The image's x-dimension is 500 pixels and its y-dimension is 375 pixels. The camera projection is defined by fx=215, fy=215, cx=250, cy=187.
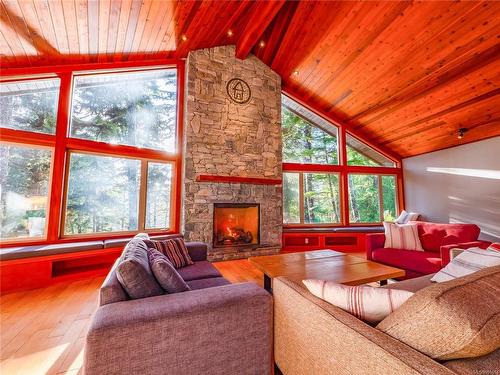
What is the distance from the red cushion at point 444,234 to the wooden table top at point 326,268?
1.46m

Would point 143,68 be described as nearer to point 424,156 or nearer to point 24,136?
point 24,136

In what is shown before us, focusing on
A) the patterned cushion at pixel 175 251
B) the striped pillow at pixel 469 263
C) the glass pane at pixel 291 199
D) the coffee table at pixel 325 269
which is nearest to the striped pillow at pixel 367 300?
the coffee table at pixel 325 269

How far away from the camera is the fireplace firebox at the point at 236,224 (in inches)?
165

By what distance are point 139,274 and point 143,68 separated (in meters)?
4.23

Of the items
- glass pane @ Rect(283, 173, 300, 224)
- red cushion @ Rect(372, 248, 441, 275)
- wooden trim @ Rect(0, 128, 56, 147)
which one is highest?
wooden trim @ Rect(0, 128, 56, 147)

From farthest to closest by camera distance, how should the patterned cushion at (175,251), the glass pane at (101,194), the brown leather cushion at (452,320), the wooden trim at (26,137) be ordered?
the glass pane at (101,194) < the wooden trim at (26,137) < the patterned cushion at (175,251) < the brown leather cushion at (452,320)

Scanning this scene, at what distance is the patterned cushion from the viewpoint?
90.8 inches

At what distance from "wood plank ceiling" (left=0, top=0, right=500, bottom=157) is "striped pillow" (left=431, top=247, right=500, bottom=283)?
9.71 ft

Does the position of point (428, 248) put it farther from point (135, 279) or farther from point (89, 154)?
Answer: point (89, 154)

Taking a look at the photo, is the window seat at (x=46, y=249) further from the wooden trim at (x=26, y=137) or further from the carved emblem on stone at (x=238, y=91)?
the carved emblem on stone at (x=238, y=91)

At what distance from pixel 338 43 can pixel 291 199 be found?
320 centimetres

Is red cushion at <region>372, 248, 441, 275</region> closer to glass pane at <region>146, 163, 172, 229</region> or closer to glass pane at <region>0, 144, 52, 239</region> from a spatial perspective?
glass pane at <region>146, 163, 172, 229</region>

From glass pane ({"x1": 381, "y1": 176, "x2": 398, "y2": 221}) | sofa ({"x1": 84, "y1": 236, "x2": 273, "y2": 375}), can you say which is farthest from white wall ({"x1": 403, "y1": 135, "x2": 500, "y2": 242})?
sofa ({"x1": 84, "y1": 236, "x2": 273, "y2": 375})

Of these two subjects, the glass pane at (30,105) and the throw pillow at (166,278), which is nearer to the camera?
the throw pillow at (166,278)
